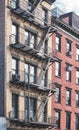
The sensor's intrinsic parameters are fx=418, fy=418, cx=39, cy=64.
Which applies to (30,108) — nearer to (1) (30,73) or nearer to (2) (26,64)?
(1) (30,73)

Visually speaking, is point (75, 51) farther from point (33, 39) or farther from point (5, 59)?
point (5, 59)

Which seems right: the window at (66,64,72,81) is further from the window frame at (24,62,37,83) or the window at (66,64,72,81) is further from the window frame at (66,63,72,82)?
the window frame at (24,62,37,83)

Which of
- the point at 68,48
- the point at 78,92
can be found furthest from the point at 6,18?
the point at 78,92

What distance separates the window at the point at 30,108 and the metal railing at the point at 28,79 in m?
1.65

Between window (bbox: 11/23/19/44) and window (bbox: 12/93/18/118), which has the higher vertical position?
window (bbox: 11/23/19/44)

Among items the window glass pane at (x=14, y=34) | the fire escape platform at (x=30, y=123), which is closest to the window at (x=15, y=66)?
the window glass pane at (x=14, y=34)

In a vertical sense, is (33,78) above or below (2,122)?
above

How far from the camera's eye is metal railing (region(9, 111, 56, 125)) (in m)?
37.6

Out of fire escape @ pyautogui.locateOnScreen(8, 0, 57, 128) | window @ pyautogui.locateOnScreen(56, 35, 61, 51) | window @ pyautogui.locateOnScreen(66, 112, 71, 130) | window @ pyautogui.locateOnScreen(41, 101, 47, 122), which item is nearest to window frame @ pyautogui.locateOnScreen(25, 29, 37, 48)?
fire escape @ pyautogui.locateOnScreen(8, 0, 57, 128)

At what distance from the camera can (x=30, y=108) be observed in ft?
132

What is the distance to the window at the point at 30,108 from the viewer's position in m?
38.8

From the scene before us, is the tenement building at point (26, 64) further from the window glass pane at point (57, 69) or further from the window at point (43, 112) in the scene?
the window glass pane at point (57, 69)

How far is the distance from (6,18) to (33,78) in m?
6.79

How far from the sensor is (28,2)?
4131 cm
